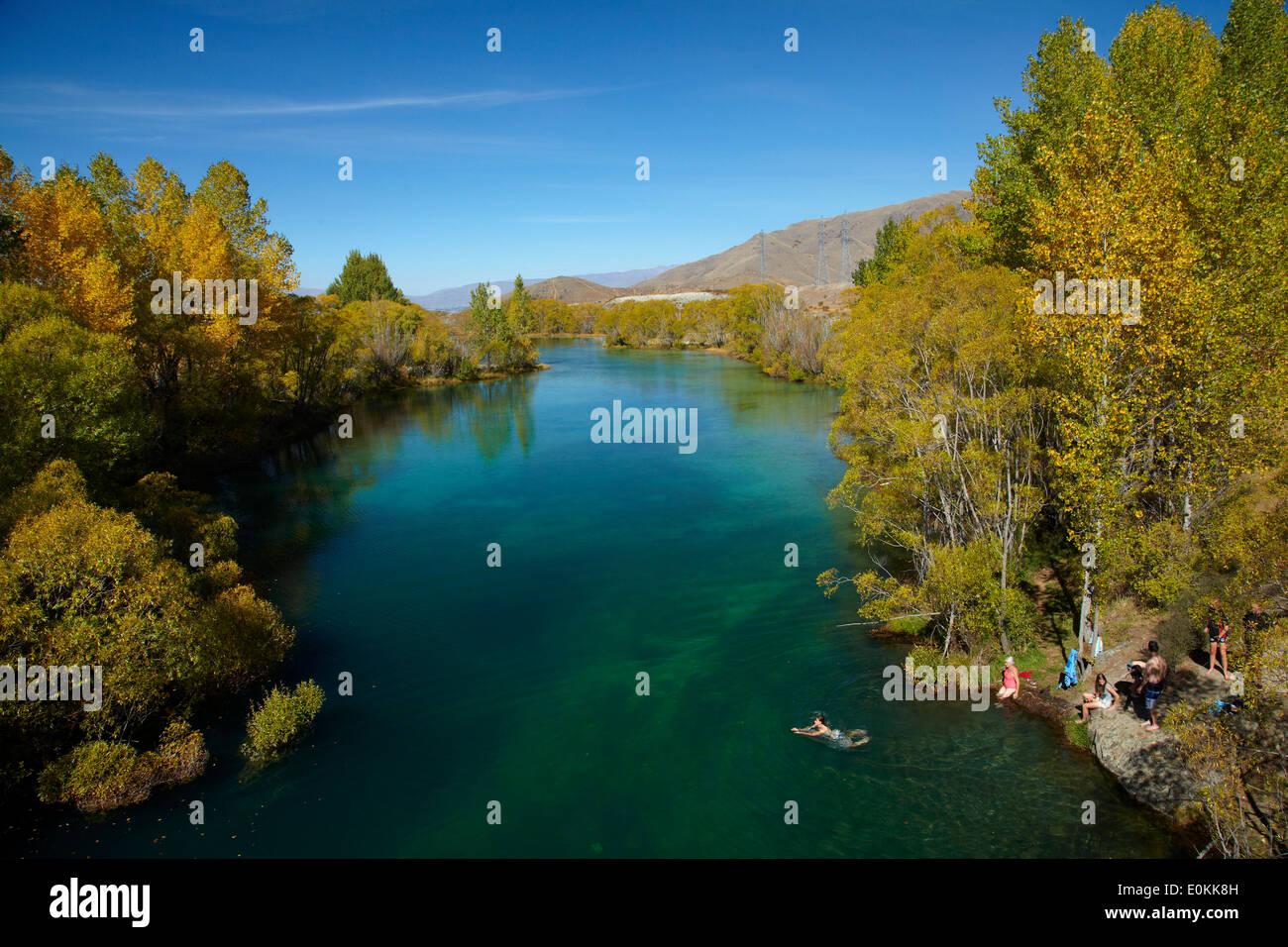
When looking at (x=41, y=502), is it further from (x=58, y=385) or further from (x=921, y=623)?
(x=921, y=623)

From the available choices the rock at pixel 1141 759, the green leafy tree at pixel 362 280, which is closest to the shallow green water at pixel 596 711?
the rock at pixel 1141 759

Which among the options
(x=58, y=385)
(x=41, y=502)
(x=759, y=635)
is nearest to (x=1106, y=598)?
(x=759, y=635)

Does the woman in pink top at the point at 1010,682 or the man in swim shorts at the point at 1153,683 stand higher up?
the man in swim shorts at the point at 1153,683

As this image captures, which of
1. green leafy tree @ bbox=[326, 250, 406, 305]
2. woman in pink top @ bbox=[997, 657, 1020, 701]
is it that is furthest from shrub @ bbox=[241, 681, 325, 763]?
green leafy tree @ bbox=[326, 250, 406, 305]

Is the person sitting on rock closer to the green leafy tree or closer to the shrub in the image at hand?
the shrub

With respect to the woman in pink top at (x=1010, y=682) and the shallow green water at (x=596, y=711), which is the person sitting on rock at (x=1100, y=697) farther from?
the woman in pink top at (x=1010, y=682)
